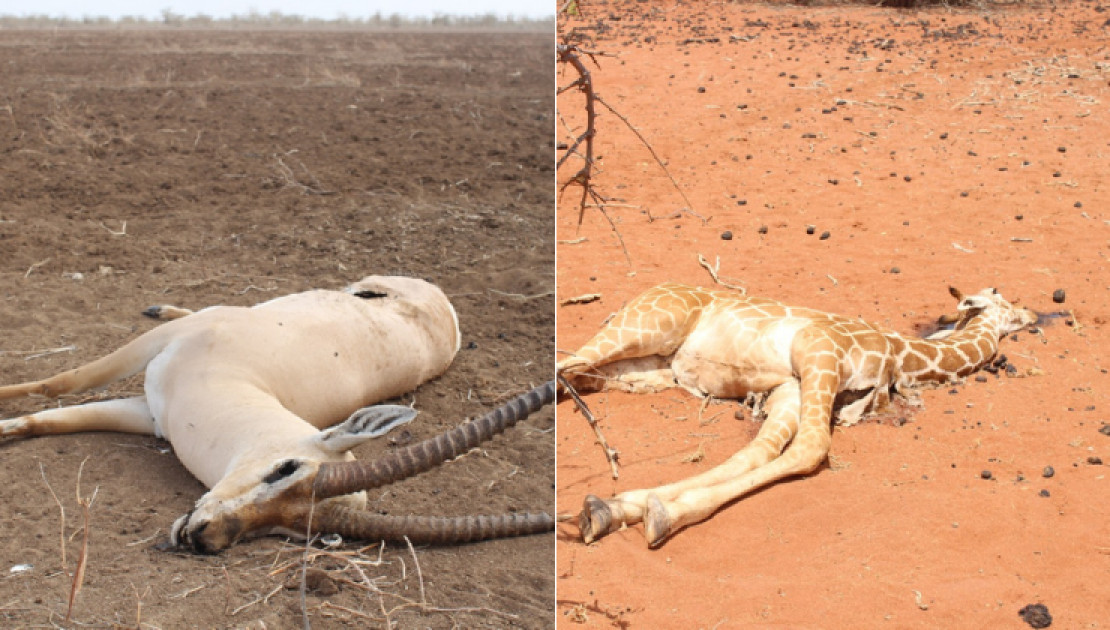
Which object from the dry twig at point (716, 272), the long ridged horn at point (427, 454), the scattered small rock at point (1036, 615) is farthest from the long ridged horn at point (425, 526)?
the dry twig at point (716, 272)

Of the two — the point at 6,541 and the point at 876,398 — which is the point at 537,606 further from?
the point at 876,398

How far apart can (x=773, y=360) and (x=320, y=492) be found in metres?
2.90

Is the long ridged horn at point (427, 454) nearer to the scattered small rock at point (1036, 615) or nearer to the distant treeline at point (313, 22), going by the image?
the scattered small rock at point (1036, 615)

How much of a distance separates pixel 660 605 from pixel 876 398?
222cm

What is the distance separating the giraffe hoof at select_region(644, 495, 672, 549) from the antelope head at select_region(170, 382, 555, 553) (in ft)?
2.84

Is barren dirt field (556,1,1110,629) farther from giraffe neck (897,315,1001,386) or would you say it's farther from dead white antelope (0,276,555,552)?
dead white antelope (0,276,555,552)

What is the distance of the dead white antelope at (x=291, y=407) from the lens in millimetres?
3406

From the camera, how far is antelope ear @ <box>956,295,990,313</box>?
633 cm

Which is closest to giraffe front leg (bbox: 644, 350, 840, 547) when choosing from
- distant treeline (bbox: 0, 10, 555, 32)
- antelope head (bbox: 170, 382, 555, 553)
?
antelope head (bbox: 170, 382, 555, 553)

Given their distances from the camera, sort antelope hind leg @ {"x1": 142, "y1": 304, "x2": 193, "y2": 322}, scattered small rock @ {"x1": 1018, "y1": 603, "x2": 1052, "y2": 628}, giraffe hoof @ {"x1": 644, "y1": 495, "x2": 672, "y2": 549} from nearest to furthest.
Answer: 1. scattered small rock @ {"x1": 1018, "y1": 603, "x2": 1052, "y2": 628}
2. giraffe hoof @ {"x1": 644, "y1": 495, "x2": 672, "y2": 549}
3. antelope hind leg @ {"x1": 142, "y1": 304, "x2": 193, "y2": 322}

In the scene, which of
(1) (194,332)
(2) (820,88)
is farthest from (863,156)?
(1) (194,332)

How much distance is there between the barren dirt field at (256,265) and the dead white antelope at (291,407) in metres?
0.11

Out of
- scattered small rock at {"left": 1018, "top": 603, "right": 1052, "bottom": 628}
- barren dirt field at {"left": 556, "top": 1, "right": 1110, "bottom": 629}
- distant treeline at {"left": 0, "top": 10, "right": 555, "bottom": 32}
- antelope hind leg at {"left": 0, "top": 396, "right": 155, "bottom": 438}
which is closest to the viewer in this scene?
scattered small rock at {"left": 1018, "top": 603, "right": 1052, "bottom": 628}

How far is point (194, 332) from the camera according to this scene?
4688 mm
